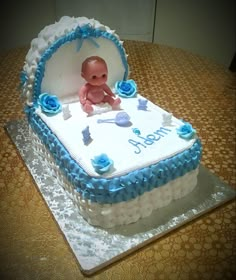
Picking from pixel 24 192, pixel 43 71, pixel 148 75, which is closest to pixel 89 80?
pixel 43 71

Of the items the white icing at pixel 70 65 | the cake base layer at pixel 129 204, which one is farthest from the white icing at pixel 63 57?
the cake base layer at pixel 129 204

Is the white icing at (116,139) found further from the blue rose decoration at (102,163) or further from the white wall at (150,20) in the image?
the white wall at (150,20)

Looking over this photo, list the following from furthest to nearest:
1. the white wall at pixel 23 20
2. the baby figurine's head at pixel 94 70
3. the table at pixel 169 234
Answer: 1. the white wall at pixel 23 20
2. the baby figurine's head at pixel 94 70
3. the table at pixel 169 234

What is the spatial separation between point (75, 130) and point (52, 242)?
41 cm

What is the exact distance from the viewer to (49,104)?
135cm

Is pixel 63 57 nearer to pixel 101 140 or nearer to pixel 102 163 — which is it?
pixel 101 140

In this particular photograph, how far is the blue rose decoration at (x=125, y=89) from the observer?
58.9 inches

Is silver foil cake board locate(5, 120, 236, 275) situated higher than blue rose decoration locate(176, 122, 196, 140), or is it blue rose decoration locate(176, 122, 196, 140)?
blue rose decoration locate(176, 122, 196, 140)

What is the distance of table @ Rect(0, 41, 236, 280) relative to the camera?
100 cm

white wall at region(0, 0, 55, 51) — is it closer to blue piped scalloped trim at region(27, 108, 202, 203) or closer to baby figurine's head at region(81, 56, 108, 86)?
baby figurine's head at region(81, 56, 108, 86)

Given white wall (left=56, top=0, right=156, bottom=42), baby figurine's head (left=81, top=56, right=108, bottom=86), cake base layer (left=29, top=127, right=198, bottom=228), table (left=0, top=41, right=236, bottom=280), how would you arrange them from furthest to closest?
1. white wall (left=56, top=0, right=156, bottom=42)
2. baby figurine's head (left=81, top=56, right=108, bottom=86)
3. cake base layer (left=29, top=127, right=198, bottom=228)
4. table (left=0, top=41, right=236, bottom=280)

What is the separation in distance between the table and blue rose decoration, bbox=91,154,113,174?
283 millimetres

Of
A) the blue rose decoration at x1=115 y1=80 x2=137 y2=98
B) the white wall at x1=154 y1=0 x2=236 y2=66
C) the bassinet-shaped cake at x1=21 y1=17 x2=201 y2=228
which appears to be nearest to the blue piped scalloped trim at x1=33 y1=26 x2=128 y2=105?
the bassinet-shaped cake at x1=21 y1=17 x2=201 y2=228

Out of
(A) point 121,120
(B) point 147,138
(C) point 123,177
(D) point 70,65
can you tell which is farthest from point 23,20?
(C) point 123,177
